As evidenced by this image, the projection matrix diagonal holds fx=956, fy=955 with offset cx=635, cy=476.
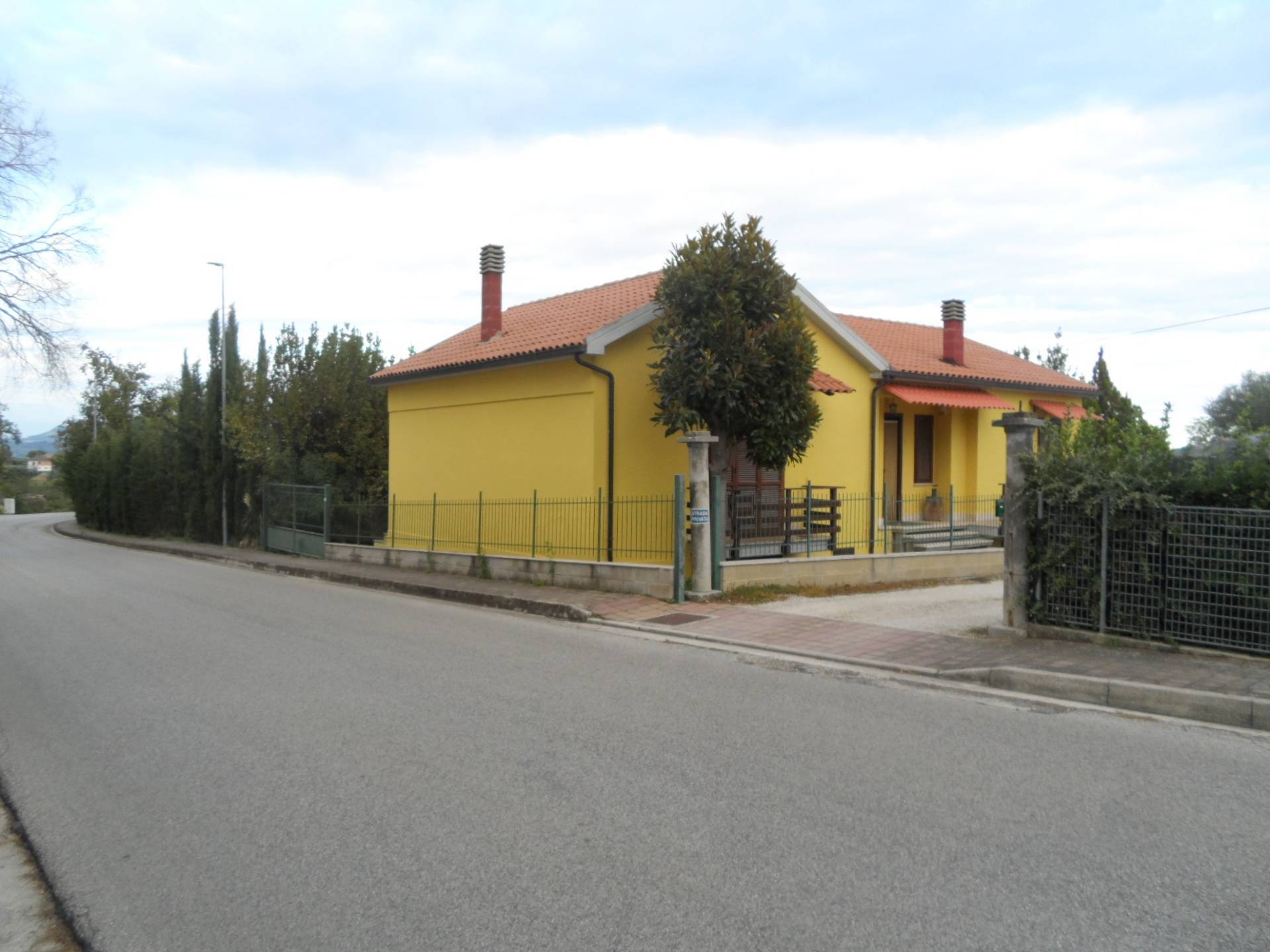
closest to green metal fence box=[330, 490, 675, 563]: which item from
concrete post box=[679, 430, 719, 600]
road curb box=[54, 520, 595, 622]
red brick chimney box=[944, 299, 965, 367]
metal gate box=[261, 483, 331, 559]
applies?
concrete post box=[679, 430, 719, 600]

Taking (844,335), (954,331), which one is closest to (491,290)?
(844,335)

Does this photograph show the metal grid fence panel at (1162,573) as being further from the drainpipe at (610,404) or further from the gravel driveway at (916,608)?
the drainpipe at (610,404)

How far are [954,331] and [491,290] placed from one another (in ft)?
36.6

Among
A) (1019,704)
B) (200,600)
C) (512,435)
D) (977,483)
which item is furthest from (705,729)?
(977,483)

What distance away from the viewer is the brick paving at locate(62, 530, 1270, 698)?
7.86 meters

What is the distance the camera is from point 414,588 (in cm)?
1586

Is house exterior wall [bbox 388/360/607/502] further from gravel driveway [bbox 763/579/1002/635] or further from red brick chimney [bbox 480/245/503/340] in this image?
gravel driveway [bbox 763/579/1002/635]

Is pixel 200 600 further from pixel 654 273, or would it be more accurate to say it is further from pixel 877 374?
pixel 877 374

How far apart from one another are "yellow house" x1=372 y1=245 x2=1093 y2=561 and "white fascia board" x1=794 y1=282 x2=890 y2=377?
3 centimetres

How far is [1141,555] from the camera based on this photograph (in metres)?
8.89

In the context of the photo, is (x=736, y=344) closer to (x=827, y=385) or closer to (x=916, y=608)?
(x=827, y=385)

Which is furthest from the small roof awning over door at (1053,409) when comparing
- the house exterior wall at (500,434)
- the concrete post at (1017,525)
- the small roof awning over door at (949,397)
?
the concrete post at (1017,525)

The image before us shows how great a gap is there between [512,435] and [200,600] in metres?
5.96

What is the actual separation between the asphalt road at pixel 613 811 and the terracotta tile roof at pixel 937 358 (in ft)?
46.4
